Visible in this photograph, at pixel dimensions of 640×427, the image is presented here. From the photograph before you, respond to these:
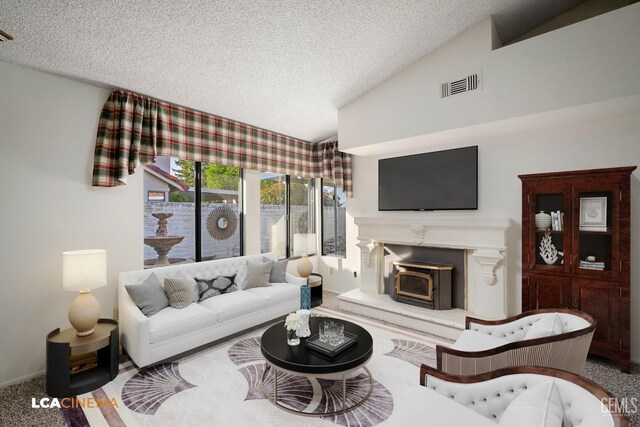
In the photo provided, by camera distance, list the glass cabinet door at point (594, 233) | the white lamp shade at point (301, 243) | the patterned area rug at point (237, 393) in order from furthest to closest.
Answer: the white lamp shade at point (301, 243) < the glass cabinet door at point (594, 233) < the patterned area rug at point (237, 393)

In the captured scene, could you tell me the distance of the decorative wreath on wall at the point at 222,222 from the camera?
4238 millimetres

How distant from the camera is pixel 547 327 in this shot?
2.00m

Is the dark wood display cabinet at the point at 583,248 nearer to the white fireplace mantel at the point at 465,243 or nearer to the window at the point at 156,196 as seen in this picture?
the white fireplace mantel at the point at 465,243

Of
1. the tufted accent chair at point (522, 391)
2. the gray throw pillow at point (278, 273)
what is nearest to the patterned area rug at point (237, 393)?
the tufted accent chair at point (522, 391)

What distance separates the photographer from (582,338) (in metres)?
1.75

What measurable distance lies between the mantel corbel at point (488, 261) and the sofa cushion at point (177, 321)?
305 centimetres

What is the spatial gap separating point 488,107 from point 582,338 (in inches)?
86.8

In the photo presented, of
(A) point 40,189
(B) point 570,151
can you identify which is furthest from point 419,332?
(A) point 40,189

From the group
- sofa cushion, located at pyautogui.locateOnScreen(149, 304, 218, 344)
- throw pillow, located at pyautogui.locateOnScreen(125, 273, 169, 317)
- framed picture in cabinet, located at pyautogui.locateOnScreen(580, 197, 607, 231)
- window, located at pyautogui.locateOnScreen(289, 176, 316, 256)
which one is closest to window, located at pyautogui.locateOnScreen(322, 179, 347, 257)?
window, located at pyautogui.locateOnScreen(289, 176, 316, 256)

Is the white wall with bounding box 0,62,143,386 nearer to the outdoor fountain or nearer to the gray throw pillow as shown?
the outdoor fountain

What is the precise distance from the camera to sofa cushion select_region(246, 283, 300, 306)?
3693 millimetres

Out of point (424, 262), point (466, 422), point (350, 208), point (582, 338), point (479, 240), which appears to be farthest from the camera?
point (350, 208)

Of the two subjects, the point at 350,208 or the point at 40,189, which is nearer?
the point at 40,189

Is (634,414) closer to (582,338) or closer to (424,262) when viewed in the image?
(582,338)
